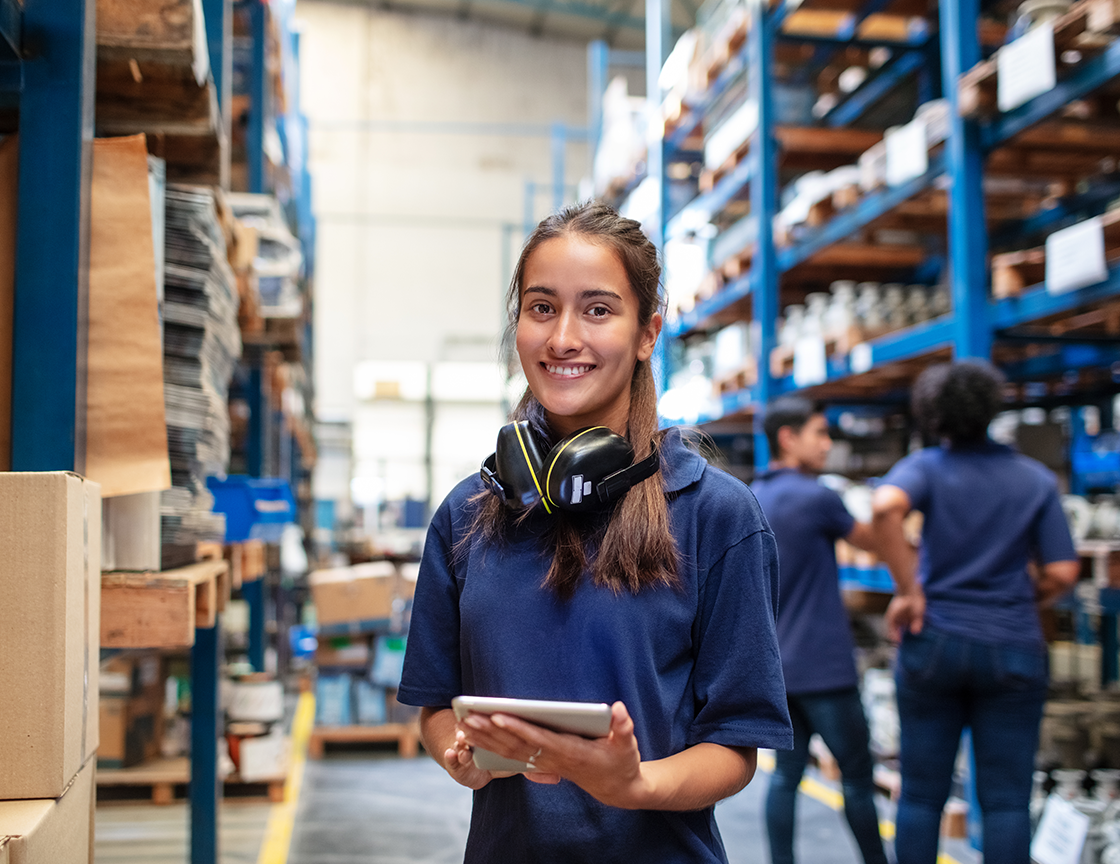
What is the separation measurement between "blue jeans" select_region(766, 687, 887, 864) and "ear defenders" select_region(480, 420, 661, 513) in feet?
8.23

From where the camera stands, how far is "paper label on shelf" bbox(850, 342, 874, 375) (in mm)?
5355

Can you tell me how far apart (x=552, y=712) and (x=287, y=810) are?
15.5 ft

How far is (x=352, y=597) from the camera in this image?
6992 millimetres

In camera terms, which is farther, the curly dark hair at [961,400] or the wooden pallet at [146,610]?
the curly dark hair at [961,400]

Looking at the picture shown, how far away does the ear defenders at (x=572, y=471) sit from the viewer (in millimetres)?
1405

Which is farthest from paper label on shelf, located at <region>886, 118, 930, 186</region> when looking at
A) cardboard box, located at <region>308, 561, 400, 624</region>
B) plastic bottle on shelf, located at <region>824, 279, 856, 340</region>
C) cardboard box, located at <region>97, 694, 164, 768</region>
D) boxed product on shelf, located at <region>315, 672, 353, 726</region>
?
cardboard box, located at <region>97, 694, 164, 768</region>

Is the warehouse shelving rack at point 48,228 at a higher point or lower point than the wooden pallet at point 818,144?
lower

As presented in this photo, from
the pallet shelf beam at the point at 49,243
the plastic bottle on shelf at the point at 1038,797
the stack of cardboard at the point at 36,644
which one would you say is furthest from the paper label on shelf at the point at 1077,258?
the stack of cardboard at the point at 36,644

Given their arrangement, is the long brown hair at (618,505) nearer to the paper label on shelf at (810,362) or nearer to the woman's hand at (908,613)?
the woman's hand at (908,613)

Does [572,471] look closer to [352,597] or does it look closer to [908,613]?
[908,613]

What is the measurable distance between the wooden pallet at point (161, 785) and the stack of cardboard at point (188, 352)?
10.6 ft

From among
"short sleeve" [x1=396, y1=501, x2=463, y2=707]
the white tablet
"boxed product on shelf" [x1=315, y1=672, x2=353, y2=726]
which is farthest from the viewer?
"boxed product on shelf" [x1=315, y1=672, x2=353, y2=726]

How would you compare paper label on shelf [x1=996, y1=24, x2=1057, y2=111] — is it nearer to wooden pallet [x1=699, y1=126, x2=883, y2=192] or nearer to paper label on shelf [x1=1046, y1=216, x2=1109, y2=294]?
paper label on shelf [x1=1046, y1=216, x2=1109, y2=294]

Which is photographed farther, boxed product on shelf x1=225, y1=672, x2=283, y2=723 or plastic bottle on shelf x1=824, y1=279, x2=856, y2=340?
plastic bottle on shelf x1=824, y1=279, x2=856, y2=340
